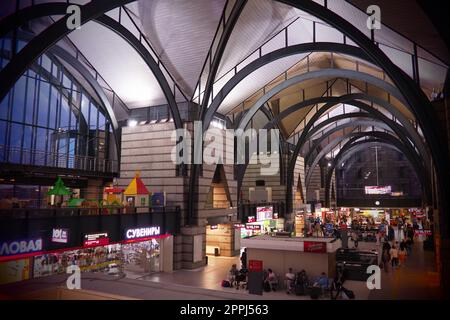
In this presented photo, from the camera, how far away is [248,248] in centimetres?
1966

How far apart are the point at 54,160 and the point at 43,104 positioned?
415cm

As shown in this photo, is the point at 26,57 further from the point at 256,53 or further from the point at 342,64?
the point at 342,64

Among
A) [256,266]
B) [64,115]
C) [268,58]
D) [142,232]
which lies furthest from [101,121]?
[256,266]

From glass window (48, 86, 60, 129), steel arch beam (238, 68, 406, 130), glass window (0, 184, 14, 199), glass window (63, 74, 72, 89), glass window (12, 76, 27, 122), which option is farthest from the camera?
steel arch beam (238, 68, 406, 130)

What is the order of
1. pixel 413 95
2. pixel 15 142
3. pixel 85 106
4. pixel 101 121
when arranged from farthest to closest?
pixel 101 121 < pixel 85 106 < pixel 15 142 < pixel 413 95

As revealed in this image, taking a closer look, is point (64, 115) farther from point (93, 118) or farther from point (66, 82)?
point (93, 118)

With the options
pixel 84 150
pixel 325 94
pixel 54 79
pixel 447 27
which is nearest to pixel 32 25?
pixel 54 79

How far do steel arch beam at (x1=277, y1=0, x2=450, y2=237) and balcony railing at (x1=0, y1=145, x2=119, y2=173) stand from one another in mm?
19191

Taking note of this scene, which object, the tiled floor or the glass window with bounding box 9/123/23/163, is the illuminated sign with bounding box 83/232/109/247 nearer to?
the tiled floor

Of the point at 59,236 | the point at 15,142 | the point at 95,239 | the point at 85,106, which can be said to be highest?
the point at 85,106

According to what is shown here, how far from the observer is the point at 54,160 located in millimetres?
25000

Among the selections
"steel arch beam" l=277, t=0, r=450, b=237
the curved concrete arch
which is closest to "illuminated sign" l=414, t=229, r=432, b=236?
"steel arch beam" l=277, t=0, r=450, b=237

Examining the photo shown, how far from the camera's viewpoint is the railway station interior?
15969 mm

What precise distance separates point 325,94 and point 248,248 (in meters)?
24.3
